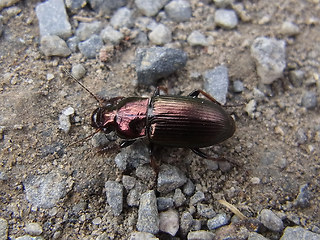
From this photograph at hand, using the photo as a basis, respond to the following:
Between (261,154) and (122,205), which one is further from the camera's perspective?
(261,154)

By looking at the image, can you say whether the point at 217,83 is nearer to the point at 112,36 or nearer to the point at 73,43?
the point at 112,36

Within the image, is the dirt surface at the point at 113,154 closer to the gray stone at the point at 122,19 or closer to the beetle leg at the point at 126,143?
the beetle leg at the point at 126,143

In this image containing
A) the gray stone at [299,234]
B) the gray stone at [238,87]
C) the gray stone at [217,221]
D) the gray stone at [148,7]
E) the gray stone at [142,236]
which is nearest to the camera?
the gray stone at [142,236]

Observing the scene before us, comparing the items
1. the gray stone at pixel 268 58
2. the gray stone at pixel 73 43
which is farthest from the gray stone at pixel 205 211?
the gray stone at pixel 73 43

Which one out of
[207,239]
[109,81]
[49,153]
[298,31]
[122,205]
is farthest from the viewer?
[298,31]

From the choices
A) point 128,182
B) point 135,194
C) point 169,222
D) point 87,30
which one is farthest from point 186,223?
point 87,30

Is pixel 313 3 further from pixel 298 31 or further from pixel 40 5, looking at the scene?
pixel 40 5

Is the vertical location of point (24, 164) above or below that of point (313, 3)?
below

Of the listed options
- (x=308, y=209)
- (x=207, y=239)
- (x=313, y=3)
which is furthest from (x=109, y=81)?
(x=313, y=3)
